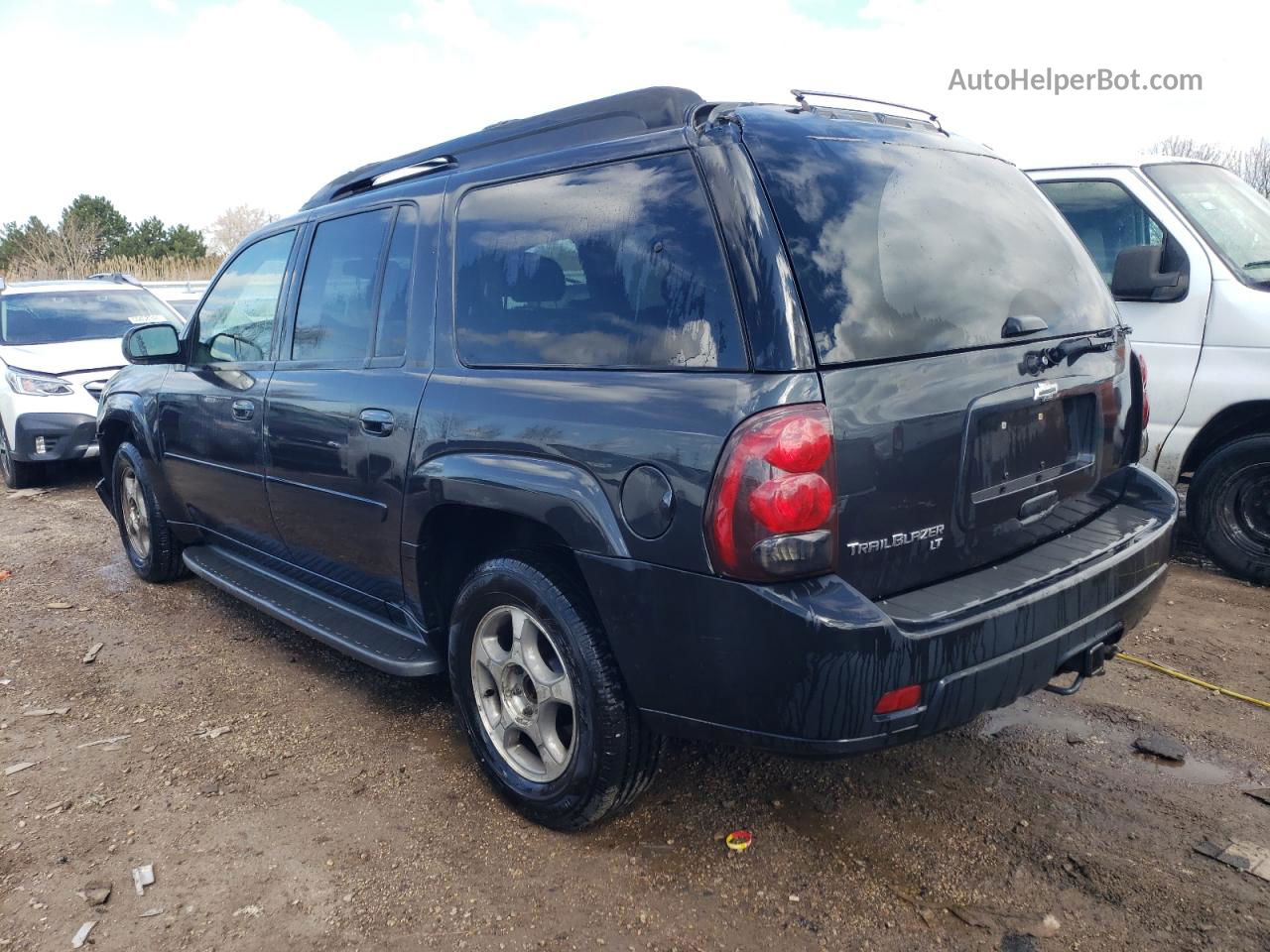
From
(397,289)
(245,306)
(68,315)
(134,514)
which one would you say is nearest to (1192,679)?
(397,289)

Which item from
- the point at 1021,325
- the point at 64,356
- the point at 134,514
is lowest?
the point at 134,514

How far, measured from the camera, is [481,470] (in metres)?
2.79

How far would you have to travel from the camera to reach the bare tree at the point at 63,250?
34519mm

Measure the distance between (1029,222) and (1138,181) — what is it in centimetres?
264

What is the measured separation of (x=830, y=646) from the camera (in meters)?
2.18

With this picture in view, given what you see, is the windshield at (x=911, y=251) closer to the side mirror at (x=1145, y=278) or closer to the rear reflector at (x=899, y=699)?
the rear reflector at (x=899, y=699)

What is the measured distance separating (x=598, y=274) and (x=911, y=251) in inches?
32.2

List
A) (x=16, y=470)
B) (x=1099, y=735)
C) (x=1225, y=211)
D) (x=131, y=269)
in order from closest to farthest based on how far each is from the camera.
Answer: (x=1099, y=735), (x=1225, y=211), (x=16, y=470), (x=131, y=269)

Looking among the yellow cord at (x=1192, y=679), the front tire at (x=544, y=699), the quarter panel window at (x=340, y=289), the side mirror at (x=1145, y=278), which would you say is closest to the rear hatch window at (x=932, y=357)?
the front tire at (x=544, y=699)

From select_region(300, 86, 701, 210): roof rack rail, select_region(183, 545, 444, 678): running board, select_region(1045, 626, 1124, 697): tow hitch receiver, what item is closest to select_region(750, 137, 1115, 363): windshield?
select_region(300, 86, 701, 210): roof rack rail

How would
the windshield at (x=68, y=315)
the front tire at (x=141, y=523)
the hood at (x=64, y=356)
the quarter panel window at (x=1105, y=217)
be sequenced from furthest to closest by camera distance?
the windshield at (x=68, y=315), the hood at (x=64, y=356), the front tire at (x=141, y=523), the quarter panel window at (x=1105, y=217)

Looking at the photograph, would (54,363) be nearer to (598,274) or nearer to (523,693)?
(523,693)

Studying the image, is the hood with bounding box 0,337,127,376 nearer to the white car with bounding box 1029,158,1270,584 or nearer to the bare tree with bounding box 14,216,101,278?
the white car with bounding box 1029,158,1270,584

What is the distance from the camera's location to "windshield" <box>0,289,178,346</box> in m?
8.75
